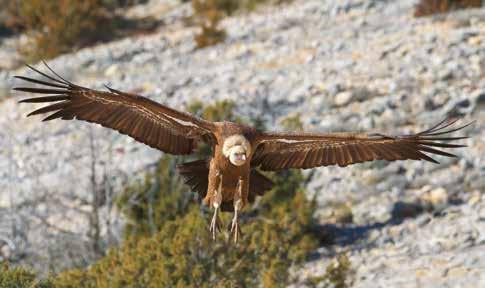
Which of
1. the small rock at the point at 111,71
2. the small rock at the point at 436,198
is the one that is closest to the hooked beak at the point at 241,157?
the small rock at the point at 436,198

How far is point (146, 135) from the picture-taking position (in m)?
6.64

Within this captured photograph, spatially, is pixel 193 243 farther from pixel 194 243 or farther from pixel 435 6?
pixel 435 6

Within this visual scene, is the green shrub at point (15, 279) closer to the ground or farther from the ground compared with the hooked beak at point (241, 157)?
closer to the ground

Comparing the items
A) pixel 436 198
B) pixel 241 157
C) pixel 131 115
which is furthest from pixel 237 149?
pixel 436 198

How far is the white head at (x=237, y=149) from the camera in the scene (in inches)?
240

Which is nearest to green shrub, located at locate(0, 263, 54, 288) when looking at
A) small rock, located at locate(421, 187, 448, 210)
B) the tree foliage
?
the tree foliage

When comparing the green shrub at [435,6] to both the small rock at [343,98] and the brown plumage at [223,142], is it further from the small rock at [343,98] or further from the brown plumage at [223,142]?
the brown plumage at [223,142]

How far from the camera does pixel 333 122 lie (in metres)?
11.9

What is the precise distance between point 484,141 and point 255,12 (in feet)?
30.5

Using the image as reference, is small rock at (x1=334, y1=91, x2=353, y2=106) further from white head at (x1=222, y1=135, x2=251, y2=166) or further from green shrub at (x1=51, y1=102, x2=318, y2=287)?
white head at (x1=222, y1=135, x2=251, y2=166)

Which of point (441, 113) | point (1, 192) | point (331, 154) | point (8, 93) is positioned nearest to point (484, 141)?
point (441, 113)

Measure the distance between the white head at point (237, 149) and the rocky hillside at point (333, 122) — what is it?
9.14ft

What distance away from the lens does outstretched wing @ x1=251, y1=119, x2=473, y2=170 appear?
6.67 m

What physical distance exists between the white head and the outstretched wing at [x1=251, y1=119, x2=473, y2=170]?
40cm
